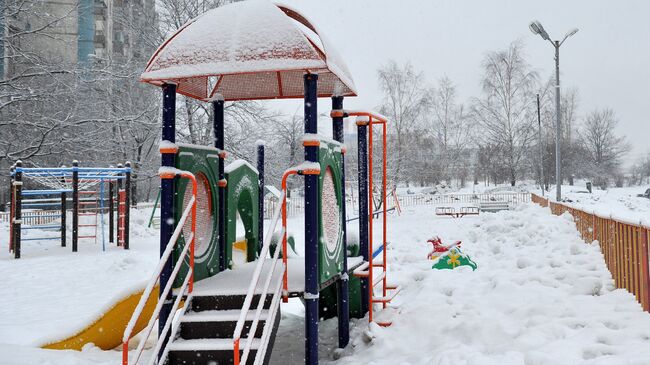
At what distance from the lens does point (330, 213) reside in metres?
5.76

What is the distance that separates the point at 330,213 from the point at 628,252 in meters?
3.29

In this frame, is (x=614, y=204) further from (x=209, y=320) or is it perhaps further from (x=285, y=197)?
(x=209, y=320)

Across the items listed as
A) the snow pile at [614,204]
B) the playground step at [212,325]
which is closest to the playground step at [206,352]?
the playground step at [212,325]

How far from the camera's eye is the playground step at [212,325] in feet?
14.7

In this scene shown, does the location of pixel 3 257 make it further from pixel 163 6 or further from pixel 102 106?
pixel 163 6

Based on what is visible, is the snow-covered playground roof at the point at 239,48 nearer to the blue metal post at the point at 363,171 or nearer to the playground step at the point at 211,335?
the blue metal post at the point at 363,171

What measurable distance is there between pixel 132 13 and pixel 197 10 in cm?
369

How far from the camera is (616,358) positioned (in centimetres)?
365

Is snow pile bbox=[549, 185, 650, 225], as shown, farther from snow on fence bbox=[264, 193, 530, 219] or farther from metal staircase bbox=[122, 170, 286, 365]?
metal staircase bbox=[122, 170, 286, 365]

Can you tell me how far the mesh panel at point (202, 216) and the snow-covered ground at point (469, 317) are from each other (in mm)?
1355

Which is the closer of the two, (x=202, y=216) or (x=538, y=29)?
(x=202, y=216)

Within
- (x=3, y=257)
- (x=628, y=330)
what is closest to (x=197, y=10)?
(x=3, y=257)

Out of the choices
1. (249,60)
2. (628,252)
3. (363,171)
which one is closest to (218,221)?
(363,171)

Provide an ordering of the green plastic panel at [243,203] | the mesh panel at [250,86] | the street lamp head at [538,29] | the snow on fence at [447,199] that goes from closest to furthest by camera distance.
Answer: the green plastic panel at [243,203] < the mesh panel at [250,86] < the street lamp head at [538,29] < the snow on fence at [447,199]
